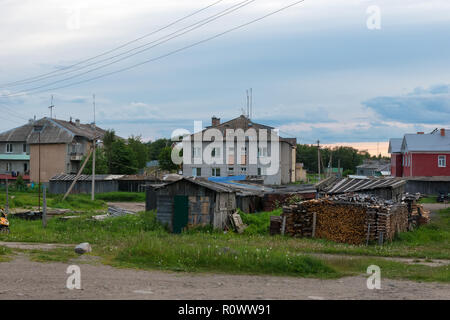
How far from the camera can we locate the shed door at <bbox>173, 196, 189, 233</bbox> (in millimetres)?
26969

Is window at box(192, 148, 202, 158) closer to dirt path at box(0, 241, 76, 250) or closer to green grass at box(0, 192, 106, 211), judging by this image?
green grass at box(0, 192, 106, 211)

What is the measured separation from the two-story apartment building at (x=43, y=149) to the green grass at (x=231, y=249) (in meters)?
40.9

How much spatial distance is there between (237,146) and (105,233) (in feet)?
135

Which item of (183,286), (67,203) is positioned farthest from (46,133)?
(183,286)

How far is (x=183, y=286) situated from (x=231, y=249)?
4.52 m

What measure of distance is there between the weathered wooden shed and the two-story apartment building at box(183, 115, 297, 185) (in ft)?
124

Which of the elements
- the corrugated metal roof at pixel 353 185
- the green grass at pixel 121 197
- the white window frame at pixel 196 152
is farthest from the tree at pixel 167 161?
the corrugated metal roof at pixel 353 185

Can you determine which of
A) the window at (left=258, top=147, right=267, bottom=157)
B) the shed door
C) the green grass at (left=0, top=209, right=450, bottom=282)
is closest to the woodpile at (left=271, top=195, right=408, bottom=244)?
the green grass at (left=0, top=209, right=450, bottom=282)

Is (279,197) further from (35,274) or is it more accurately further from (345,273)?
(35,274)

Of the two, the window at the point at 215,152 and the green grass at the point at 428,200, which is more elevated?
the window at the point at 215,152

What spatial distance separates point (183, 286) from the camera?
41.3ft

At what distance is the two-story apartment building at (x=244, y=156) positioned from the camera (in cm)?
6525

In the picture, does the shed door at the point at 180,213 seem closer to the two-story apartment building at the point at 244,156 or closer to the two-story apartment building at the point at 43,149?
the two-story apartment building at the point at 244,156
